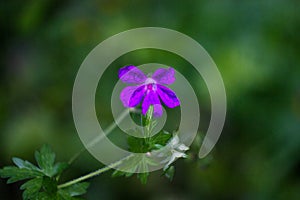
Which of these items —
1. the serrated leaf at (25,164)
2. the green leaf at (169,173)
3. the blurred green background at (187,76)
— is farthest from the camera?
the blurred green background at (187,76)

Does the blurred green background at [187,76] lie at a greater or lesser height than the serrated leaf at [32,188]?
greater

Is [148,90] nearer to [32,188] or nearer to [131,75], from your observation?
[131,75]

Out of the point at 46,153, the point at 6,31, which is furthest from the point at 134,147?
the point at 6,31

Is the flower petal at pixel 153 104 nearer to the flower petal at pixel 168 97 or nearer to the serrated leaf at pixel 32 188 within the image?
the flower petal at pixel 168 97

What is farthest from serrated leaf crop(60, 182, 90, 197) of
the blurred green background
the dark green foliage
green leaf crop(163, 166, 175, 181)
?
the blurred green background

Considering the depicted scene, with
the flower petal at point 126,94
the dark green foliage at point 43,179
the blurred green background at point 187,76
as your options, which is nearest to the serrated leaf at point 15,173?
the dark green foliage at point 43,179

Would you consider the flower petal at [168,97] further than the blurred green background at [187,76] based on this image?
No

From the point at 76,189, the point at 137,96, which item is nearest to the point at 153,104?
the point at 137,96

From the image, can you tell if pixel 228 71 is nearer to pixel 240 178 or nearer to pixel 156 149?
pixel 240 178
